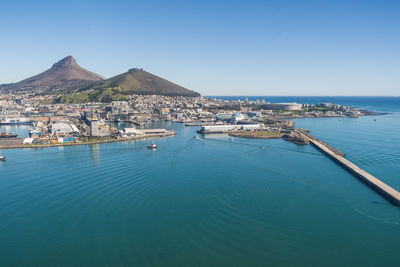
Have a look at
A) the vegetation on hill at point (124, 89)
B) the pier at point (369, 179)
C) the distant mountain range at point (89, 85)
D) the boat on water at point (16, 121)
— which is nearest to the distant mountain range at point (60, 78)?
the distant mountain range at point (89, 85)

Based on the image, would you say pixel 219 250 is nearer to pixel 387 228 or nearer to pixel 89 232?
pixel 89 232

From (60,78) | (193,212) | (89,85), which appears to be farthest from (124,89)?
(193,212)

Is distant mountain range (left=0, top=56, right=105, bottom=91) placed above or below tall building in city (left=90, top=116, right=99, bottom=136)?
above

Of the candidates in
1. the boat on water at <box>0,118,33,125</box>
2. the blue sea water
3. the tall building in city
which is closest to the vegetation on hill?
the boat on water at <box>0,118,33,125</box>

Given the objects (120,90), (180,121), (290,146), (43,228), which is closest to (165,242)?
(43,228)

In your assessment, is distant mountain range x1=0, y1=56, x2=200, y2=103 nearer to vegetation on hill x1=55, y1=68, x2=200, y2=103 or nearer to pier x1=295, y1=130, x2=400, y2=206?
vegetation on hill x1=55, y1=68, x2=200, y2=103

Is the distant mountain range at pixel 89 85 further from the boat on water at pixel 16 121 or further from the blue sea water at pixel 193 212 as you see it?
the blue sea water at pixel 193 212

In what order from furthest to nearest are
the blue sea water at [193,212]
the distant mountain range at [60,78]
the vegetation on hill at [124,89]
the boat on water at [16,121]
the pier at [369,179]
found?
1. the distant mountain range at [60,78]
2. the vegetation on hill at [124,89]
3. the boat on water at [16,121]
4. the pier at [369,179]
5. the blue sea water at [193,212]
